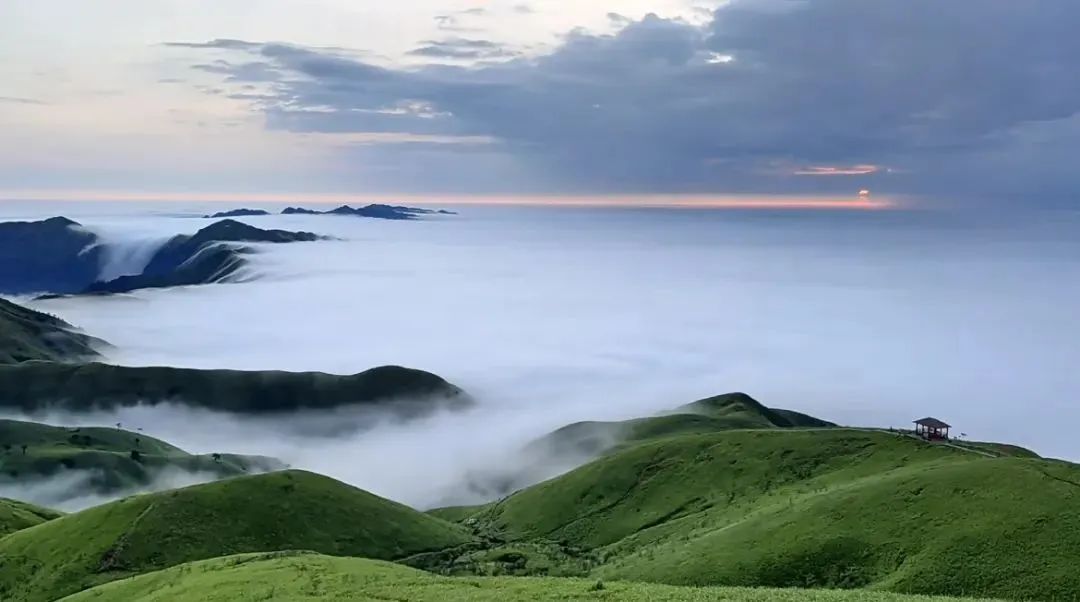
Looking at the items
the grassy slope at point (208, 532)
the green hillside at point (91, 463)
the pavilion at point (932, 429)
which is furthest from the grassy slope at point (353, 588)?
the green hillside at point (91, 463)

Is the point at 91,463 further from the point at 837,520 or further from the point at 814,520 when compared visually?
the point at 837,520

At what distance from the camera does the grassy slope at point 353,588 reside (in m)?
38.5

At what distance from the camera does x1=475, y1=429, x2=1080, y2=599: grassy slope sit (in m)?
53.1

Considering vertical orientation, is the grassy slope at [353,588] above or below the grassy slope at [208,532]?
above

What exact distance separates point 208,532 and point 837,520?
206ft

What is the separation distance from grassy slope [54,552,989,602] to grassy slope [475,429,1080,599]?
1833 cm

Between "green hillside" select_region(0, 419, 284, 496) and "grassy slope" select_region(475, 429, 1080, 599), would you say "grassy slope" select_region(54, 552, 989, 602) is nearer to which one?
"grassy slope" select_region(475, 429, 1080, 599)

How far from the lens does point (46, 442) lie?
19888 cm

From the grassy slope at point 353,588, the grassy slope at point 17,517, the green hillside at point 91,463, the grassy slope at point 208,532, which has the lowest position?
the green hillside at point 91,463

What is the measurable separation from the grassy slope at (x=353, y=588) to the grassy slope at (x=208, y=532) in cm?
1772

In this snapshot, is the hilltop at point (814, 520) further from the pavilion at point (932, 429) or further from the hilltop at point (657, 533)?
the pavilion at point (932, 429)

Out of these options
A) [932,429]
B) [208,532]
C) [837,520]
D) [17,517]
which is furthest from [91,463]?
[837,520]

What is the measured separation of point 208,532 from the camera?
8500cm

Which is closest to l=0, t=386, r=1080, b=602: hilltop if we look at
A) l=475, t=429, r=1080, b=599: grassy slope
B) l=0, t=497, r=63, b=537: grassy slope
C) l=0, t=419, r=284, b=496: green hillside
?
l=475, t=429, r=1080, b=599: grassy slope
